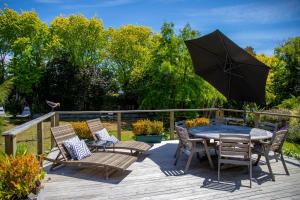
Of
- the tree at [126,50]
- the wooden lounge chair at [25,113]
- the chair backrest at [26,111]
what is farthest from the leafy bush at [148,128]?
the chair backrest at [26,111]

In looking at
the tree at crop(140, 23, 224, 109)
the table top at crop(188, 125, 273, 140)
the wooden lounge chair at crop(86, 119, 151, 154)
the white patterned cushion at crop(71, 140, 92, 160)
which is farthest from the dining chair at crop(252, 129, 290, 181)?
the tree at crop(140, 23, 224, 109)

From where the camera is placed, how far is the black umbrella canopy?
20.6ft

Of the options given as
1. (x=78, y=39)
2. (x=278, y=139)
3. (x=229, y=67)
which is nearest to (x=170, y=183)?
(x=278, y=139)

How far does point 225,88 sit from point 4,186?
18.2ft

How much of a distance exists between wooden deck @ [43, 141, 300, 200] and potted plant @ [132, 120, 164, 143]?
2330 mm

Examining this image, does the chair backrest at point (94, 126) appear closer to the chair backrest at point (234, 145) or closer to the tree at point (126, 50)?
the chair backrest at point (234, 145)

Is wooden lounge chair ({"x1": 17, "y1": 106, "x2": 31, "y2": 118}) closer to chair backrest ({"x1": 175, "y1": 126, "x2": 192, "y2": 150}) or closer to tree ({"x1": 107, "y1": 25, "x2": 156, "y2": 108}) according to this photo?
tree ({"x1": 107, "y1": 25, "x2": 156, "y2": 108})

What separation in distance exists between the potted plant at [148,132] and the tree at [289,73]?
13927 mm

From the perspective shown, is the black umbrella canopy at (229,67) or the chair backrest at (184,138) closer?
the chair backrest at (184,138)

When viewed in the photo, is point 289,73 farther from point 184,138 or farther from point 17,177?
point 17,177

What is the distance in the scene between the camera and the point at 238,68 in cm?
686

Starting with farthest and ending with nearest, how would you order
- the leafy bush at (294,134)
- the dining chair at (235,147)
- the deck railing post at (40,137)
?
the leafy bush at (294,134) < the deck railing post at (40,137) < the dining chair at (235,147)

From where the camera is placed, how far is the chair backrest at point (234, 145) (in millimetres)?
4943

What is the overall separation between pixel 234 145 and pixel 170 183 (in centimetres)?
130
